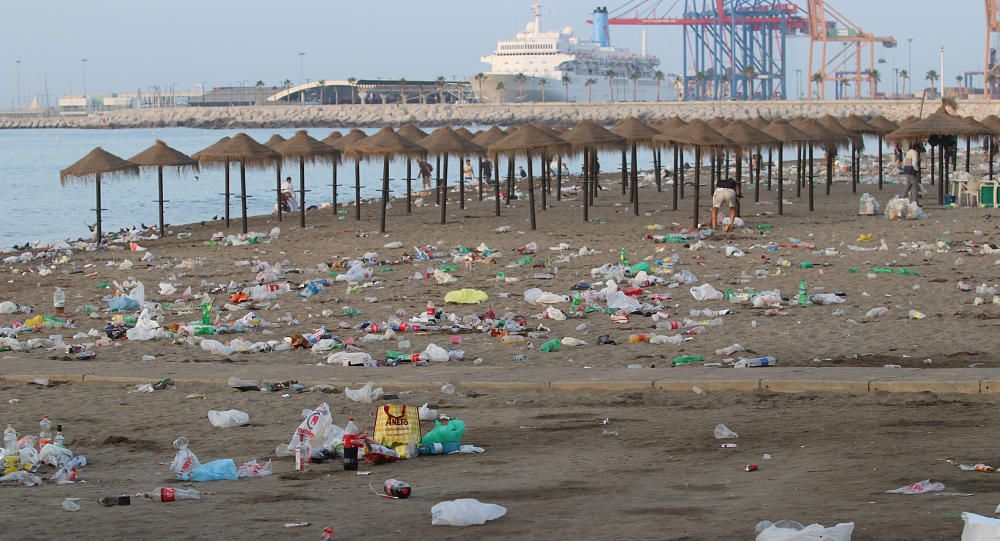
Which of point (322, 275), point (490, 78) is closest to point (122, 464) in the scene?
point (322, 275)

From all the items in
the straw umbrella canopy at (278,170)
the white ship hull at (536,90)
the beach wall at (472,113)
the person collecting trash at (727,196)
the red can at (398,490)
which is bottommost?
the red can at (398,490)

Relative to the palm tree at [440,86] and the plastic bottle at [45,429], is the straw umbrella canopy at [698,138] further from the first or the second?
the palm tree at [440,86]

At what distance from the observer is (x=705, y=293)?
13.4m

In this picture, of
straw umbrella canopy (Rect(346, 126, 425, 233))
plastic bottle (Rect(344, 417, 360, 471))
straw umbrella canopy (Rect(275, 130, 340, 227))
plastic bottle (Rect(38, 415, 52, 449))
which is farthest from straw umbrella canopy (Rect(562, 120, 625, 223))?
plastic bottle (Rect(344, 417, 360, 471))

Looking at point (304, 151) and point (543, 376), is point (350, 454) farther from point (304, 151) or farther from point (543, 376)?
point (304, 151)

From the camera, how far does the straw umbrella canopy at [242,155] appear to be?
81.4ft

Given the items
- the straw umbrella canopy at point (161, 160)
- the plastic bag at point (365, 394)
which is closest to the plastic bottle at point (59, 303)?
the plastic bag at point (365, 394)

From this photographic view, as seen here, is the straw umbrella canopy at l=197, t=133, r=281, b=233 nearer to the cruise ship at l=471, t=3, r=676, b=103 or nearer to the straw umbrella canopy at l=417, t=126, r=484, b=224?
the straw umbrella canopy at l=417, t=126, r=484, b=224

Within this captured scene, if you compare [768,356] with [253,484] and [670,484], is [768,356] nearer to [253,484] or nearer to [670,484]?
[670,484]

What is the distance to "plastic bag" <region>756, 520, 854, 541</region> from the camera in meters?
4.34

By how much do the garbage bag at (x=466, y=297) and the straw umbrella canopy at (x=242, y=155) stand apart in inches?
452

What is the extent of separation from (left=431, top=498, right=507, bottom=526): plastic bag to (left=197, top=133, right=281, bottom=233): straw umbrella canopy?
20.0 meters

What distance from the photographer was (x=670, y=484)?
19.3 ft

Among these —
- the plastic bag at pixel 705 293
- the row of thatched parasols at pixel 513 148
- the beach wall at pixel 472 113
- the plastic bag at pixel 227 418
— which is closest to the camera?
the plastic bag at pixel 227 418
